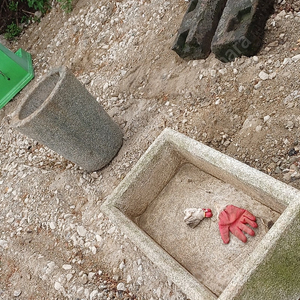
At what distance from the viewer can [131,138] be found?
12.6ft

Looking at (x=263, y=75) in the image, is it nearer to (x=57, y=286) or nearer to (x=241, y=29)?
(x=241, y=29)

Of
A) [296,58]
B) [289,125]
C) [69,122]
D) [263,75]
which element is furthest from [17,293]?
[296,58]

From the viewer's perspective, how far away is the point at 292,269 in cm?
195

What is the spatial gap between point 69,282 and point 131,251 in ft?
2.14

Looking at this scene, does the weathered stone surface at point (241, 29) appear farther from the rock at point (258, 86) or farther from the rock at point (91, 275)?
the rock at point (91, 275)

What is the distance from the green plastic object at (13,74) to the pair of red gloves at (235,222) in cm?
425

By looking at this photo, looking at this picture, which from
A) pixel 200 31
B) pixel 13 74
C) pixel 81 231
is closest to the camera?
pixel 81 231

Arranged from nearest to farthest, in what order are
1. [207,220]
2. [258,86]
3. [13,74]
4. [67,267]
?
[207,220], [258,86], [67,267], [13,74]

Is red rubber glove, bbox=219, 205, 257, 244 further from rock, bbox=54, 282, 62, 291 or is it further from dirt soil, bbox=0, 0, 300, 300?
rock, bbox=54, 282, 62, 291

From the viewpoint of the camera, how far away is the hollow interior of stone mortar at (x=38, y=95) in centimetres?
350

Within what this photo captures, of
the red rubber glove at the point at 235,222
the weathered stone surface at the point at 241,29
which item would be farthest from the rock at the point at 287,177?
the weathered stone surface at the point at 241,29

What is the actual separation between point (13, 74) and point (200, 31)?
3.20 m

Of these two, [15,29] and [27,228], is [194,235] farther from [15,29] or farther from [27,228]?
[15,29]

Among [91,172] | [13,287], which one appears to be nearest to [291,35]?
[91,172]
